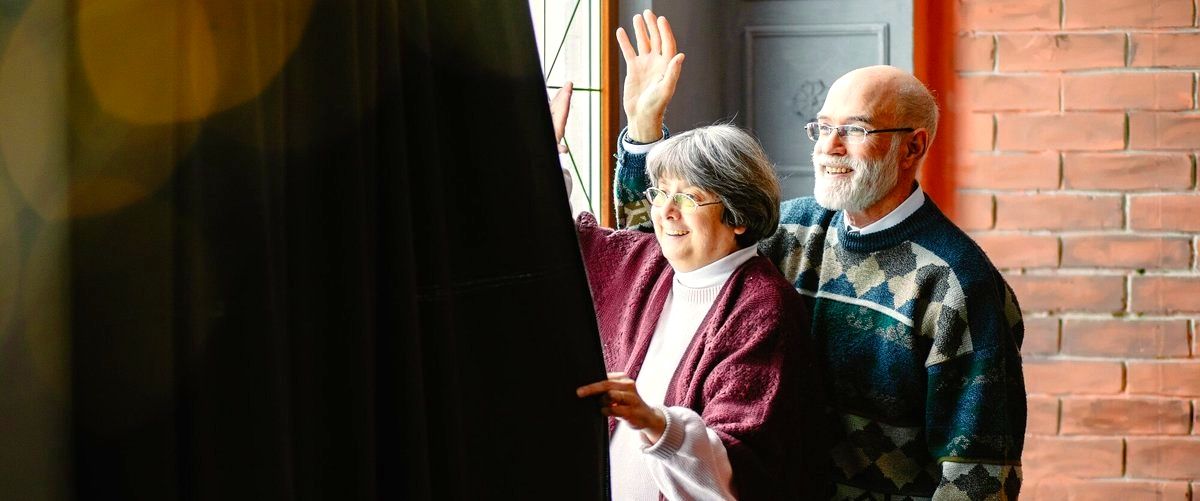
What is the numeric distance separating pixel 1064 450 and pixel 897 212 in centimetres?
115

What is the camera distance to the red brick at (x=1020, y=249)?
254 centimetres

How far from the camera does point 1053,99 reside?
8.24 feet

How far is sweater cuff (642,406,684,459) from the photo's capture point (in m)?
1.39

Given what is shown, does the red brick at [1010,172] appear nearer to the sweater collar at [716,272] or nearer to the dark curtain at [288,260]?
the sweater collar at [716,272]

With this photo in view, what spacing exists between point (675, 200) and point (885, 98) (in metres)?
0.38

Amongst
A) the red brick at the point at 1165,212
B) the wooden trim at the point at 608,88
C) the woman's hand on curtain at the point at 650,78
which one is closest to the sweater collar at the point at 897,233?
the woman's hand on curtain at the point at 650,78

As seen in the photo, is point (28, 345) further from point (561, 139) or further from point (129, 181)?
point (561, 139)

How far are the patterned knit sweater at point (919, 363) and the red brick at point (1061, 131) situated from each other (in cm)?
91

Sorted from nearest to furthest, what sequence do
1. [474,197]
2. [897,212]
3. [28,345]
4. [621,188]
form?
1. [28,345]
2. [474,197]
3. [897,212]
4. [621,188]

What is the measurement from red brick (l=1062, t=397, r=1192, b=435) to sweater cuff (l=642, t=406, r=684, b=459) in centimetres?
150

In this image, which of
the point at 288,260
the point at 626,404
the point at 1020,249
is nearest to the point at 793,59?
the point at 1020,249

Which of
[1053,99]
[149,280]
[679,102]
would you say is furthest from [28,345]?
[1053,99]

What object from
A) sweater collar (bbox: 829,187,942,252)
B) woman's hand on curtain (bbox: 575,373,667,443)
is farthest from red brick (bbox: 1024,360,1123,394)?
woman's hand on curtain (bbox: 575,373,667,443)

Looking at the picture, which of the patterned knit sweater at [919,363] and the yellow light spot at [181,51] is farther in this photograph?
the patterned knit sweater at [919,363]
